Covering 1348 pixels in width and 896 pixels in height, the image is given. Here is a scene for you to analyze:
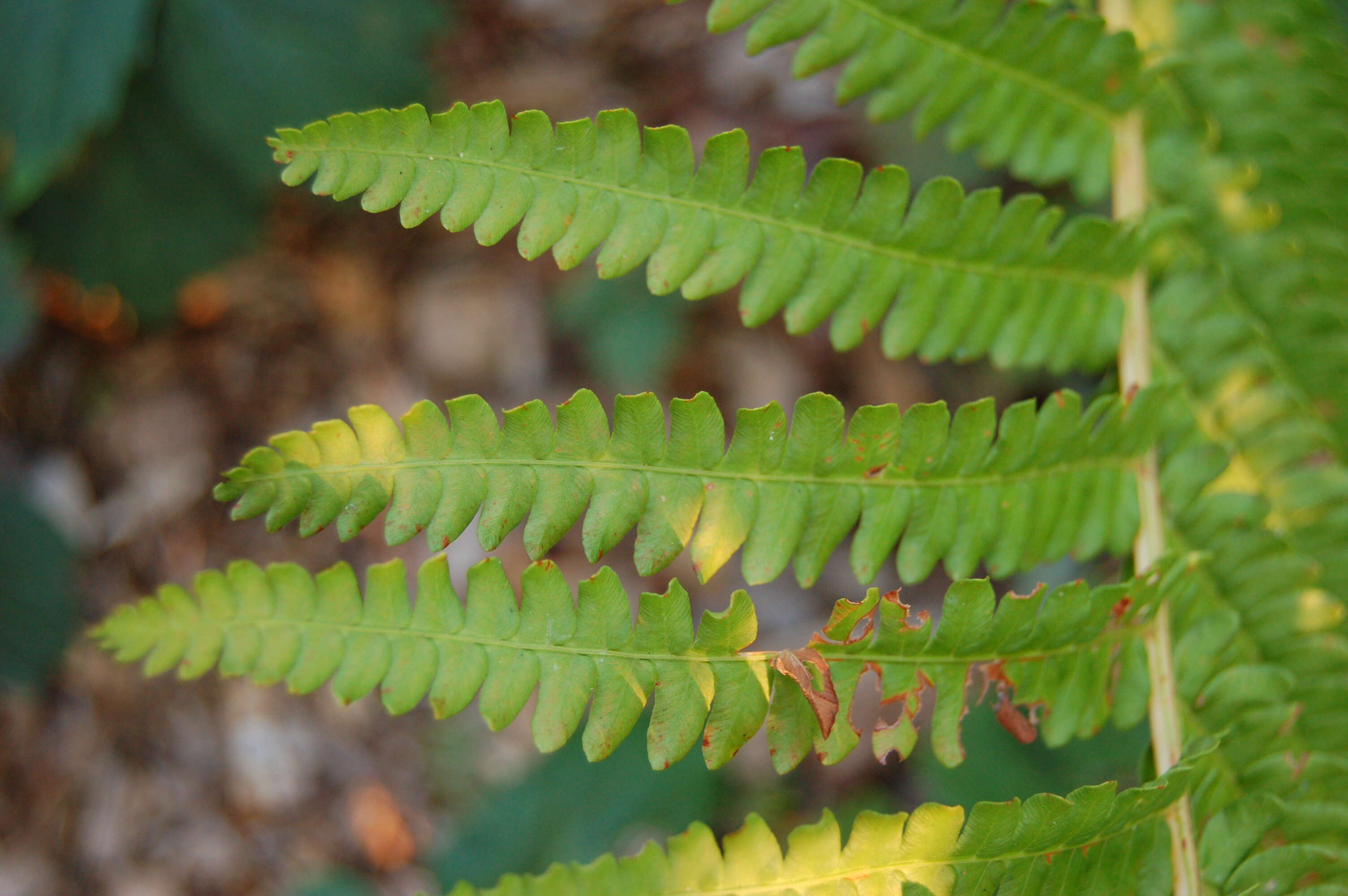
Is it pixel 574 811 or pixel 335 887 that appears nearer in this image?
pixel 574 811

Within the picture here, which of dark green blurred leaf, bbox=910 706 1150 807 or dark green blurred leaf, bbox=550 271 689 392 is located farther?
dark green blurred leaf, bbox=550 271 689 392

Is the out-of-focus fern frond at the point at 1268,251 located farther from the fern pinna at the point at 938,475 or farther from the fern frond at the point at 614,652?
the fern frond at the point at 614,652

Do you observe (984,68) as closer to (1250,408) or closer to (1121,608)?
(1250,408)

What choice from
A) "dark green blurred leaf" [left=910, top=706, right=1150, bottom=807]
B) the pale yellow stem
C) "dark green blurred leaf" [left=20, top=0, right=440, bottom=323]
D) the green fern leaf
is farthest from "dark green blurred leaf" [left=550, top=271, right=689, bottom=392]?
the green fern leaf

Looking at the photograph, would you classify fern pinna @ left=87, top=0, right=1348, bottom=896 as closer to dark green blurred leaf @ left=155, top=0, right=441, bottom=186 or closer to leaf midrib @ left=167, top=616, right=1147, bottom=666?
leaf midrib @ left=167, top=616, right=1147, bottom=666

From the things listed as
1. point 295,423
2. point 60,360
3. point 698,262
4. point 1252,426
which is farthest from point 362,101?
point 1252,426

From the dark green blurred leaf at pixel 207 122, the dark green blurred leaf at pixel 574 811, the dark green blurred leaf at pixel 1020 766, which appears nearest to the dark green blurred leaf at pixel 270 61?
the dark green blurred leaf at pixel 207 122

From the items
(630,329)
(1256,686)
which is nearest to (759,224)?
(1256,686)
